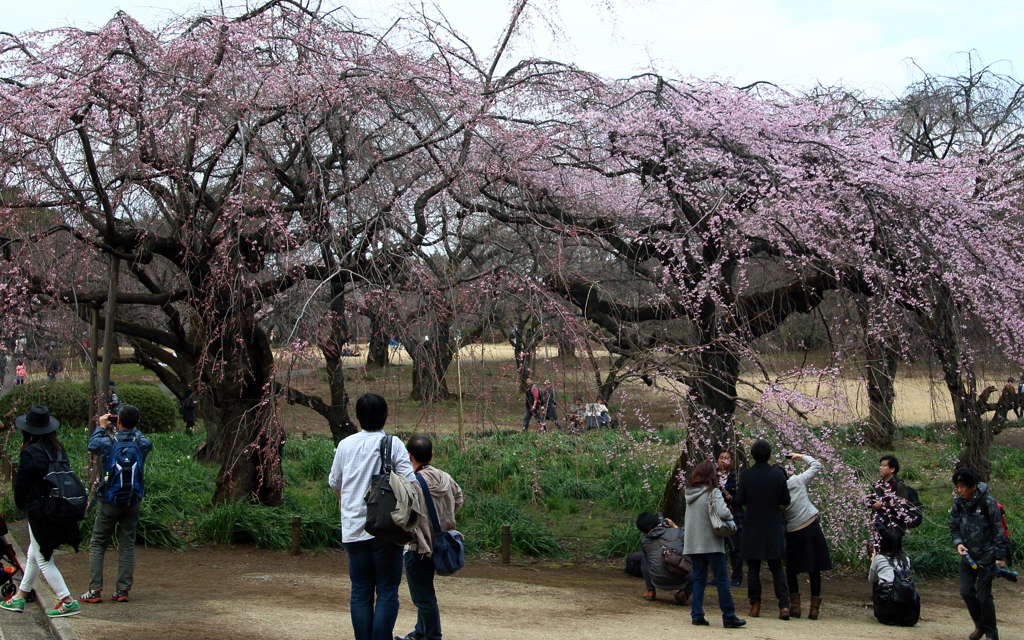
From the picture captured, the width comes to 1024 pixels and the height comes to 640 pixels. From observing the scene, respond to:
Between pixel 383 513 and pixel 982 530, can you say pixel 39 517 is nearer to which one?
pixel 383 513

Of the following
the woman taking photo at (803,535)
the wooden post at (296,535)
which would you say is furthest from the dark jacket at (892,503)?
the wooden post at (296,535)

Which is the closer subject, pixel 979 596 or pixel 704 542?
pixel 704 542

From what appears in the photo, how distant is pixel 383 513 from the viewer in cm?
399

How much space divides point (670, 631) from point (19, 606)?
4.32 meters

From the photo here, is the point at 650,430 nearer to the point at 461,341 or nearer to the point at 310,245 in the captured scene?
the point at 461,341

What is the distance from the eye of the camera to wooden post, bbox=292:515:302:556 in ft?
28.6

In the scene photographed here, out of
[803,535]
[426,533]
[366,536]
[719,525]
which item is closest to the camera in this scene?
[366,536]

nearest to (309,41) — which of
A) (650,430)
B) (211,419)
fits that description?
(650,430)

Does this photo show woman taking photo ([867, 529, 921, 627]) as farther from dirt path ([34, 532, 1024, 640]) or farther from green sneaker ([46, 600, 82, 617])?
green sneaker ([46, 600, 82, 617])

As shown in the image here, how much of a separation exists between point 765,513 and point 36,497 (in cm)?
503

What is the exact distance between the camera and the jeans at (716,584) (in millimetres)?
6129

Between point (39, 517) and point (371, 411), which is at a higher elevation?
point (371, 411)

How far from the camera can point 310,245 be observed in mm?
7688

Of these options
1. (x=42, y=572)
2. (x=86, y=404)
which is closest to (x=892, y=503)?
(x=42, y=572)
